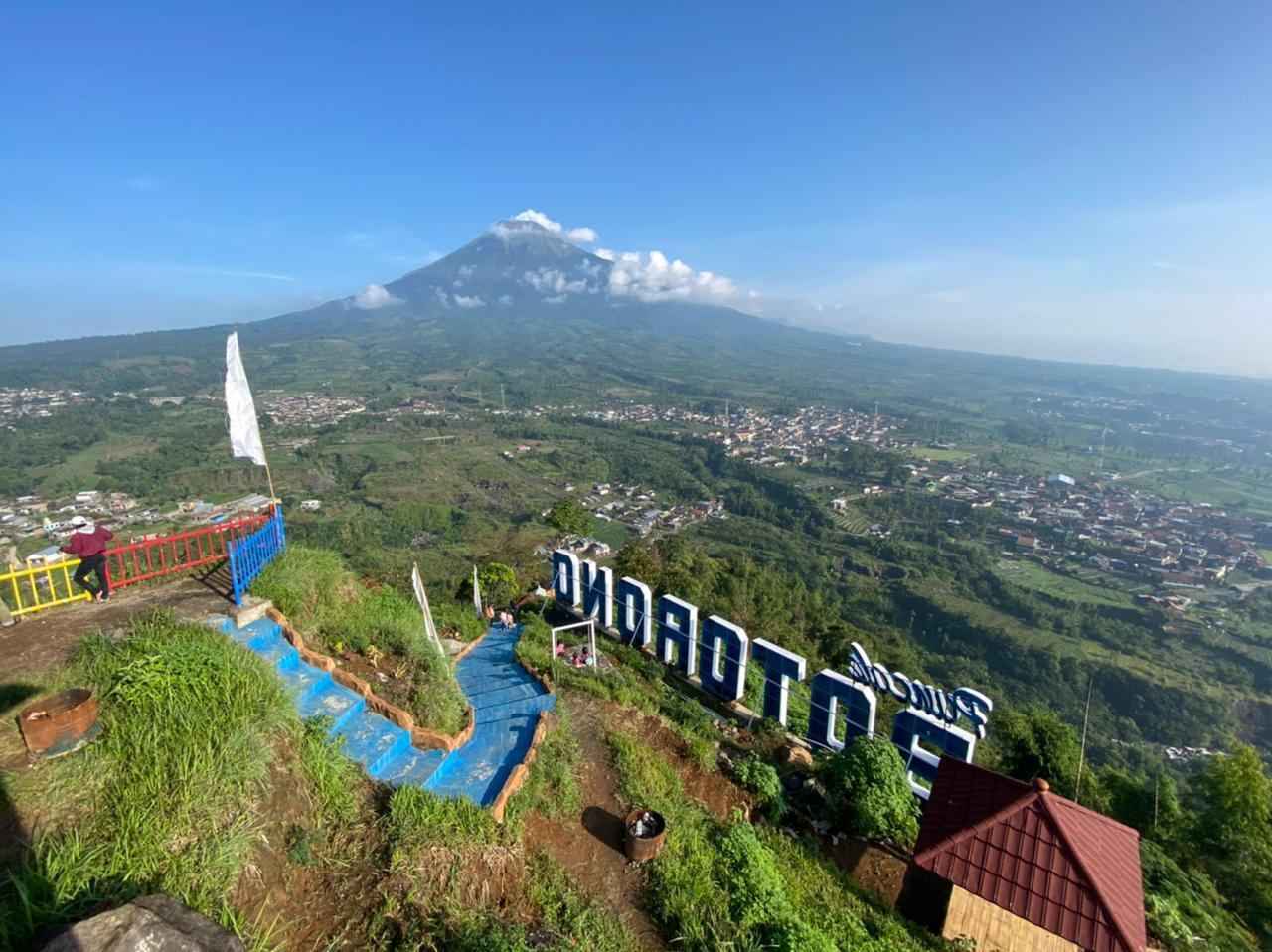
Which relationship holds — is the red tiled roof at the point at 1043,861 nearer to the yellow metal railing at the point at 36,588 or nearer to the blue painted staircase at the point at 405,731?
the blue painted staircase at the point at 405,731

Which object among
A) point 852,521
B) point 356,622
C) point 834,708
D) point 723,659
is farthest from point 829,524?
point 356,622

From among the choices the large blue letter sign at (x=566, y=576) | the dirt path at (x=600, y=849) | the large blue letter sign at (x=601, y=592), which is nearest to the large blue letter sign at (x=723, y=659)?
the large blue letter sign at (x=601, y=592)

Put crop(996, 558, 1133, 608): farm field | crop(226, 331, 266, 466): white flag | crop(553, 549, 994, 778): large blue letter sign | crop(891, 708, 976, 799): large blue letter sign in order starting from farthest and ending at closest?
crop(996, 558, 1133, 608): farm field, crop(553, 549, 994, 778): large blue letter sign, crop(891, 708, 976, 799): large blue letter sign, crop(226, 331, 266, 466): white flag

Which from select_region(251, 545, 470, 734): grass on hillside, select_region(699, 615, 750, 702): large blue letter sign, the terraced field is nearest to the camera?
select_region(251, 545, 470, 734): grass on hillside

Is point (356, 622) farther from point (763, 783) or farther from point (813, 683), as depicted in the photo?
point (813, 683)

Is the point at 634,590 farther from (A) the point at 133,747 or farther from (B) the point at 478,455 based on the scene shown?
(B) the point at 478,455

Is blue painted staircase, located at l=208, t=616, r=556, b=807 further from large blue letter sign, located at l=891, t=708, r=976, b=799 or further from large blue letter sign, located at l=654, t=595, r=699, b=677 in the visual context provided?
large blue letter sign, located at l=891, t=708, r=976, b=799

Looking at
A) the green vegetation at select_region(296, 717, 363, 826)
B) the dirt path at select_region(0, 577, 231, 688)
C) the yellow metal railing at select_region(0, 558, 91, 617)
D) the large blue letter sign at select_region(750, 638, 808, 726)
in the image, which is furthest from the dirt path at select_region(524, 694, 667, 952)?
the yellow metal railing at select_region(0, 558, 91, 617)
